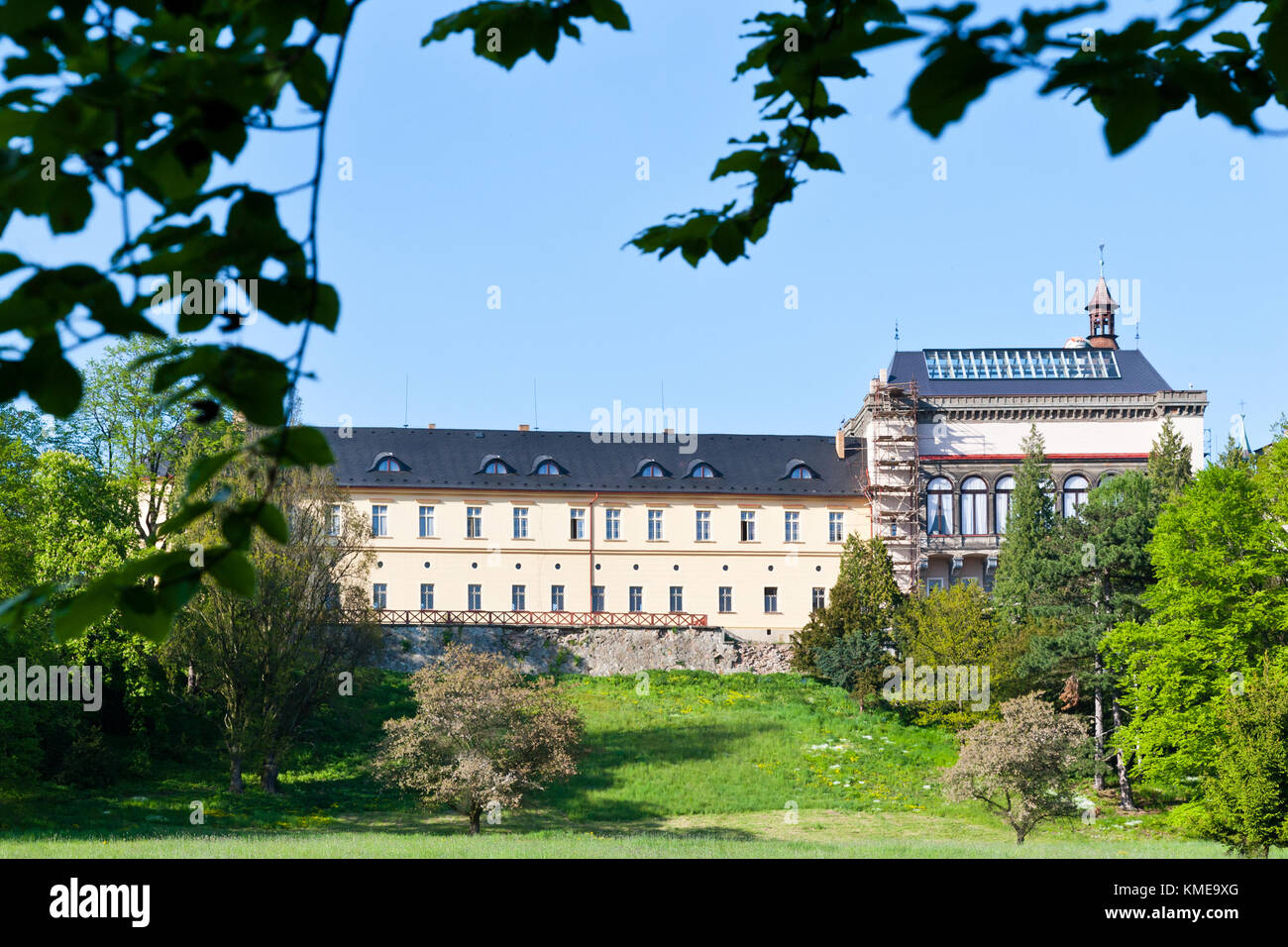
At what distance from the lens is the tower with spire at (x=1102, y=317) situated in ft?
247

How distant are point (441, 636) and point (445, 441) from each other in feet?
42.6

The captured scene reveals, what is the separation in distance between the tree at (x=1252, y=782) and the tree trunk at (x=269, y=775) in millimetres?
26668

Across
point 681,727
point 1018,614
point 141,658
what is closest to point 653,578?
point 681,727

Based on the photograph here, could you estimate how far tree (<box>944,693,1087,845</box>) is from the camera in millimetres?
34625

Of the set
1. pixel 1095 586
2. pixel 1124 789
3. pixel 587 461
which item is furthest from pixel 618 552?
pixel 1124 789

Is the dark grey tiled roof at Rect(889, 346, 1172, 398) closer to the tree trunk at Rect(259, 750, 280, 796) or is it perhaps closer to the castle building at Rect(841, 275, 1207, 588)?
the castle building at Rect(841, 275, 1207, 588)

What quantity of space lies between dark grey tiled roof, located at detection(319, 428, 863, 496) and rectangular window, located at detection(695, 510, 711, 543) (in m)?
1.14

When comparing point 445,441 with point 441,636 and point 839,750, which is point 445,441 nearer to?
point 441,636

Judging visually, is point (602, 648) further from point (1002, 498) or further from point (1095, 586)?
point (1095, 586)

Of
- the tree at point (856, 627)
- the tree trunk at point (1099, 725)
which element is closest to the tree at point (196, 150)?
the tree trunk at point (1099, 725)

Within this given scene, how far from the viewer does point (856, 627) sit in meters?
52.2

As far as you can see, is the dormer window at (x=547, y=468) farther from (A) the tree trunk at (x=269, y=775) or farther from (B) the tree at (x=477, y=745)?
(B) the tree at (x=477, y=745)

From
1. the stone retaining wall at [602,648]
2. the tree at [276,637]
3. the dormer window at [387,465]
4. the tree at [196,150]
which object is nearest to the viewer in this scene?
the tree at [196,150]

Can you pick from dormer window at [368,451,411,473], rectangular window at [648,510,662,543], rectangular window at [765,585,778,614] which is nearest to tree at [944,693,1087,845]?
rectangular window at [765,585,778,614]
